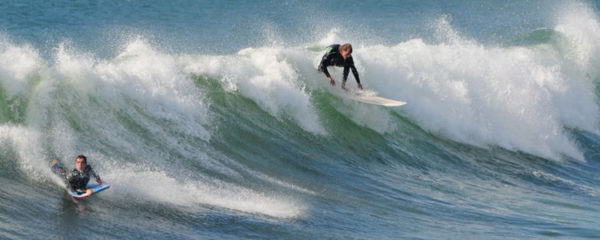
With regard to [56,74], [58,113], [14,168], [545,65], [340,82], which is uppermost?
[545,65]

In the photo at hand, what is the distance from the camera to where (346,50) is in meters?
12.8

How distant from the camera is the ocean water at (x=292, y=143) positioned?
8.71 metres

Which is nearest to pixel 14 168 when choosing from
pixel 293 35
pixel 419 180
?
pixel 419 180

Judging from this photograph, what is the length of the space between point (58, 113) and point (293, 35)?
17795mm

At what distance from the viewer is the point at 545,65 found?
70.6ft

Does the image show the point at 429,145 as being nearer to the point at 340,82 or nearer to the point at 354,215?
the point at 340,82

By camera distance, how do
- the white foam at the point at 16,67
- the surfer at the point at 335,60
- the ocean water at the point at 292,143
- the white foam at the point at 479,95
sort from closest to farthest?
the ocean water at the point at 292,143
the white foam at the point at 16,67
the surfer at the point at 335,60
the white foam at the point at 479,95

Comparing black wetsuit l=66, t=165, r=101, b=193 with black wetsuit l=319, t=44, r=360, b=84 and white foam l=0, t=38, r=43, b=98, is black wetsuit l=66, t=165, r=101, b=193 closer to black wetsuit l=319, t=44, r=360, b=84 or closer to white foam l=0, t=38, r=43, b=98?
white foam l=0, t=38, r=43, b=98

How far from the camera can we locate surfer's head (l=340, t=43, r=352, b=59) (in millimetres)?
→ 12746

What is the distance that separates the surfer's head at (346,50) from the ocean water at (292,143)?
4.03 feet

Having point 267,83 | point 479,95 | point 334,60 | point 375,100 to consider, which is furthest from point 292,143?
point 479,95

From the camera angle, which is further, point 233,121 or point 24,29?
point 24,29

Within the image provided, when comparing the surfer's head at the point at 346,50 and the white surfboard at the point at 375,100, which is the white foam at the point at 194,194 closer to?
the surfer's head at the point at 346,50

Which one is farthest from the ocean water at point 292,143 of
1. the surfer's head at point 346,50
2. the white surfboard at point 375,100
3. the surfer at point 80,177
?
the surfer's head at point 346,50
